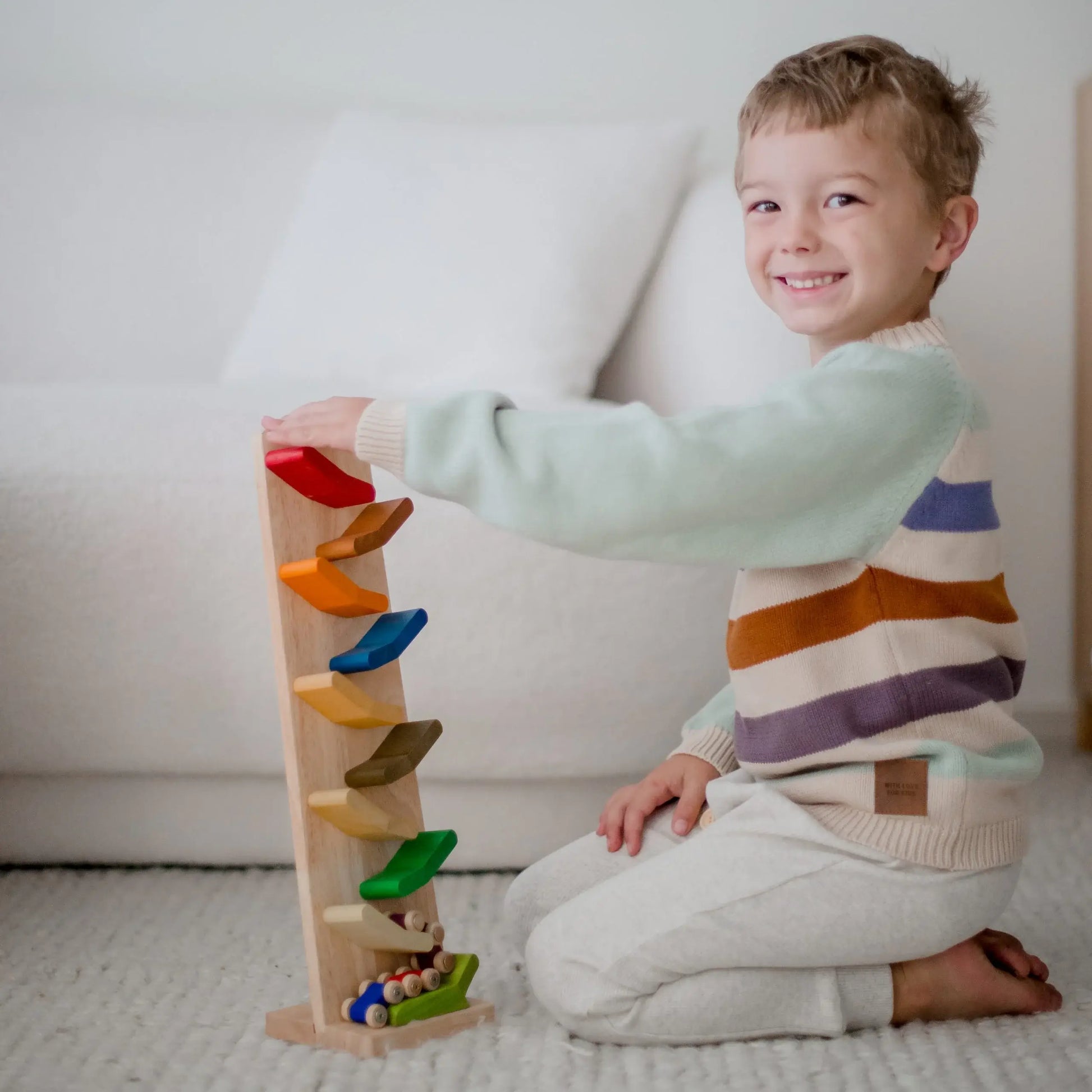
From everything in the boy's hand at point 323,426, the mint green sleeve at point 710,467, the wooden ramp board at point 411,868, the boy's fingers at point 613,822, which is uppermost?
the boy's hand at point 323,426

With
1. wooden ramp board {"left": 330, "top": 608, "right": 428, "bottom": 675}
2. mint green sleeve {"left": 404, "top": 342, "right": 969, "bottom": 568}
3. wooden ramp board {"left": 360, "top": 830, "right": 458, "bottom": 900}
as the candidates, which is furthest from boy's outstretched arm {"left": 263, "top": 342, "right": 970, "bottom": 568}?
wooden ramp board {"left": 360, "top": 830, "right": 458, "bottom": 900}

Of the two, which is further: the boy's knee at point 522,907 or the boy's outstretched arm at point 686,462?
the boy's knee at point 522,907

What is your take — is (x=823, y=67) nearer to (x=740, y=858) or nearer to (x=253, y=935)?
(x=740, y=858)

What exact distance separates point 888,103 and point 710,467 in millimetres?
282

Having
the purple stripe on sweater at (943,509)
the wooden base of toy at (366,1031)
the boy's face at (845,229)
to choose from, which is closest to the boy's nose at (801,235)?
the boy's face at (845,229)

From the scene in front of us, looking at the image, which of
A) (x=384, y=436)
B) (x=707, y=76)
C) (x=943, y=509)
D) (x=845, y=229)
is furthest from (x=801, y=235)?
(x=707, y=76)

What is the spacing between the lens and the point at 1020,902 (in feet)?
3.23

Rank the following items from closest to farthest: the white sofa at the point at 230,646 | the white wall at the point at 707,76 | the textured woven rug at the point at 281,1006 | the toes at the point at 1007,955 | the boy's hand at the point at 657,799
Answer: the textured woven rug at the point at 281,1006
the toes at the point at 1007,955
the boy's hand at the point at 657,799
the white sofa at the point at 230,646
the white wall at the point at 707,76

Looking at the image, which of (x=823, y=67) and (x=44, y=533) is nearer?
(x=823, y=67)

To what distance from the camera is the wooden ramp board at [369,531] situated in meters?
0.74

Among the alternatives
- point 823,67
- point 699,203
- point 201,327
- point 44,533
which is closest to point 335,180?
point 201,327

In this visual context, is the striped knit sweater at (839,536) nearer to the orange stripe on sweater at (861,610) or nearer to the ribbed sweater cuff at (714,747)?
the orange stripe on sweater at (861,610)

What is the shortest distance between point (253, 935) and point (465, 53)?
125 cm

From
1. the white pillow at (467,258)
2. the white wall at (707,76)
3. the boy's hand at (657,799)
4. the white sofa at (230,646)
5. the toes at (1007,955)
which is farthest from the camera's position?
the white wall at (707,76)
